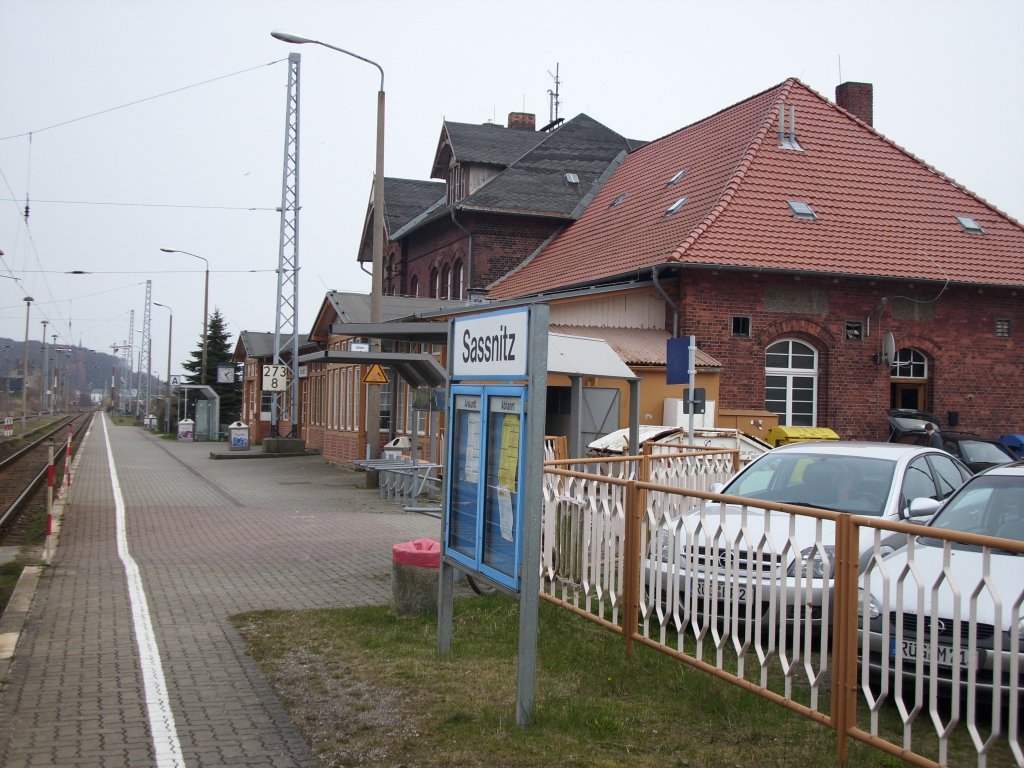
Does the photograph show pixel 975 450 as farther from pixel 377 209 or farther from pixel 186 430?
pixel 186 430

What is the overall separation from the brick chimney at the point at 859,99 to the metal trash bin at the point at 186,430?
34.1 metres

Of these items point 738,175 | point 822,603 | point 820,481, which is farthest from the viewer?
point 738,175

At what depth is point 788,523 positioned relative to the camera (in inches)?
219

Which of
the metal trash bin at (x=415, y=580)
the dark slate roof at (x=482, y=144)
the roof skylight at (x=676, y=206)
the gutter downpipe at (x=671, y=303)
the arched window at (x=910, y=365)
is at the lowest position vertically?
the metal trash bin at (x=415, y=580)

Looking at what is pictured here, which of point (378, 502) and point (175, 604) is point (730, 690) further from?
point (378, 502)

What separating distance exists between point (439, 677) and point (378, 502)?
12.4 m

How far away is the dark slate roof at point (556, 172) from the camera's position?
34188 millimetres

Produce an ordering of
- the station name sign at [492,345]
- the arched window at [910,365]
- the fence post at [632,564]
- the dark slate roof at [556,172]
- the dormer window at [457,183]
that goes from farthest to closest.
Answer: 1. the dormer window at [457,183]
2. the dark slate roof at [556,172]
3. the arched window at [910,365]
4. the fence post at [632,564]
5. the station name sign at [492,345]

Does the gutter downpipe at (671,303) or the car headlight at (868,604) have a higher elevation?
the gutter downpipe at (671,303)

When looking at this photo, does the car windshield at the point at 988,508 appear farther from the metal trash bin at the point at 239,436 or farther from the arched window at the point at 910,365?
the metal trash bin at the point at 239,436

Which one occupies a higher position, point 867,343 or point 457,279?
point 457,279

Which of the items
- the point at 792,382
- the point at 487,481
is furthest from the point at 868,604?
the point at 792,382

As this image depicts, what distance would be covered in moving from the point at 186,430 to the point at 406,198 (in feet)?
55.9

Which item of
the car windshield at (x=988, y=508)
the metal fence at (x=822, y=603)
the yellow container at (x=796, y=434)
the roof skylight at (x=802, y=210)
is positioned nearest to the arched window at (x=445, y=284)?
the roof skylight at (x=802, y=210)
